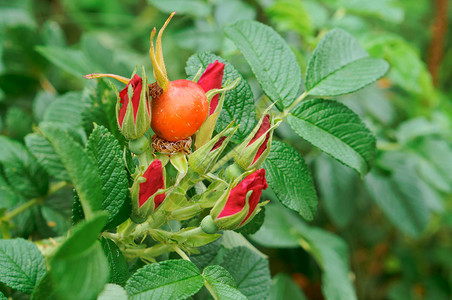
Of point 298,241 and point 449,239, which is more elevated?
point 298,241

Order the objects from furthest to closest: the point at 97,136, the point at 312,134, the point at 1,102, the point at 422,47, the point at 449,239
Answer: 1. the point at 422,47
2. the point at 449,239
3. the point at 1,102
4. the point at 312,134
5. the point at 97,136

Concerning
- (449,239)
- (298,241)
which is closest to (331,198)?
(298,241)

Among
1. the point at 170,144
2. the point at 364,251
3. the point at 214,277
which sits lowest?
the point at 364,251

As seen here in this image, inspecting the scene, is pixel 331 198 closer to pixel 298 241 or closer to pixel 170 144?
pixel 298 241

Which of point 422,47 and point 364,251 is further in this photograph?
point 422,47

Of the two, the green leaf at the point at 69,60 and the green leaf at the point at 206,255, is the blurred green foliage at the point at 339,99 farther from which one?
the green leaf at the point at 206,255

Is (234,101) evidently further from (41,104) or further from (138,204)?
(41,104)

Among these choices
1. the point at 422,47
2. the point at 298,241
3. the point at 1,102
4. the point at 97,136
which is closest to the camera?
the point at 97,136

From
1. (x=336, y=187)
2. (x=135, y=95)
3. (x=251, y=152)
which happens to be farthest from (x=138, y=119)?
(x=336, y=187)
